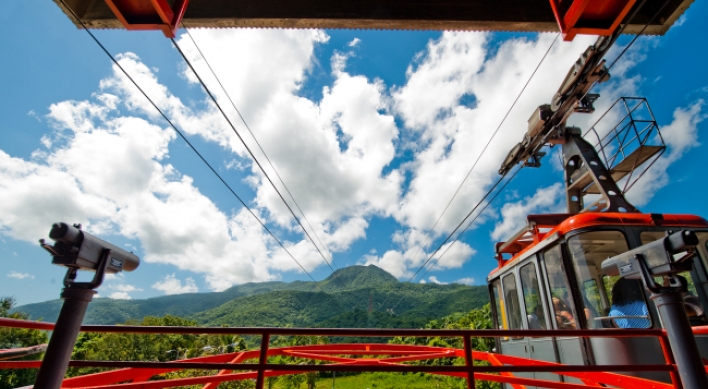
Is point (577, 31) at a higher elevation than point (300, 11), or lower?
lower

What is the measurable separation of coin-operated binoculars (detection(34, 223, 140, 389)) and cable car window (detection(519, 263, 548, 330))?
543 cm

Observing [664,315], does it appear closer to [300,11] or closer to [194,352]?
[300,11]

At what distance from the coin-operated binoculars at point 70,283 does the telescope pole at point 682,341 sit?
3314 mm

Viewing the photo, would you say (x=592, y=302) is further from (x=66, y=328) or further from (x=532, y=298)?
(x=66, y=328)

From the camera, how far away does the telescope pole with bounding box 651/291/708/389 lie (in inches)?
78.5

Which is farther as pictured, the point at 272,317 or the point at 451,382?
the point at 272,317

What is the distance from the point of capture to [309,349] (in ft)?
17.8

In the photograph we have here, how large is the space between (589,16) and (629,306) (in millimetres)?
3393

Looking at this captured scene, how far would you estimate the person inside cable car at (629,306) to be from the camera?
12.9 ft

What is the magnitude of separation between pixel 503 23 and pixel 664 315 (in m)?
3.64

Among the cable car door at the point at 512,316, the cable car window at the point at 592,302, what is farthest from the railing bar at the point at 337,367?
the cable car door at the point at 512,316

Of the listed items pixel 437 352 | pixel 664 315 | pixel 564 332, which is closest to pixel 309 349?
pixel 437 352

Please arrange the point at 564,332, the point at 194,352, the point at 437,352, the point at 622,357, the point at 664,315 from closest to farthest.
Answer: the point at 664,315, the point at 564,332, the point at 622,357, the point at 437,352, the point at 194,352

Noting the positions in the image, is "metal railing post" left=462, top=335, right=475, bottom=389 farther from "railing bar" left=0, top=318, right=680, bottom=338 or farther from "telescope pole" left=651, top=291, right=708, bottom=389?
"telescope pole" left=651, top=291, right=708, bottom=389
